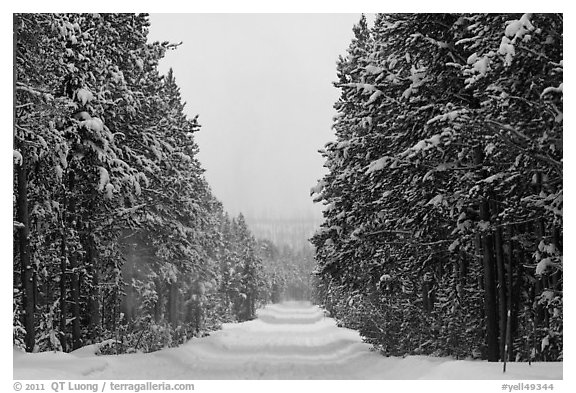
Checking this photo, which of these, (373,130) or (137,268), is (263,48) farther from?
(137,268)

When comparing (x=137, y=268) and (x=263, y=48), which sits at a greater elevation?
(x=263, y=48)

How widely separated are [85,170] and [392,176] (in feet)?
26.0

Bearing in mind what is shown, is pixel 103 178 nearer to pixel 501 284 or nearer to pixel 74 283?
pixel 74 283

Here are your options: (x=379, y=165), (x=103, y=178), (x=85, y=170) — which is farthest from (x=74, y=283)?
(x=379, y=165)

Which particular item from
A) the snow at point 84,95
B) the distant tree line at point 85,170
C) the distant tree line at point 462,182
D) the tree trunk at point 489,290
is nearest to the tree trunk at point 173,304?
the distant tree line at point 85,170

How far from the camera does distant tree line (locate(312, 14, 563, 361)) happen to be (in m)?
11.3

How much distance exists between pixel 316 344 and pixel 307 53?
1456cm

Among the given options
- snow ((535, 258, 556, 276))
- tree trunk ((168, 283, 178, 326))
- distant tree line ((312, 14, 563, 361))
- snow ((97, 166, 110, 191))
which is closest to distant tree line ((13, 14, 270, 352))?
snow ((97, 166, 110, 191))

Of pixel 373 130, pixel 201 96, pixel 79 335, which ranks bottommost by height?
pixel 79 335

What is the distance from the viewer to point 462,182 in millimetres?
14359

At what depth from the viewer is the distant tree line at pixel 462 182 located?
11.3 metres

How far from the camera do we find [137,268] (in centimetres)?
2512

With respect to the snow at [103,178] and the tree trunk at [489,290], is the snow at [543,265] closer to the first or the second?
the tree trunk at [489,290]
